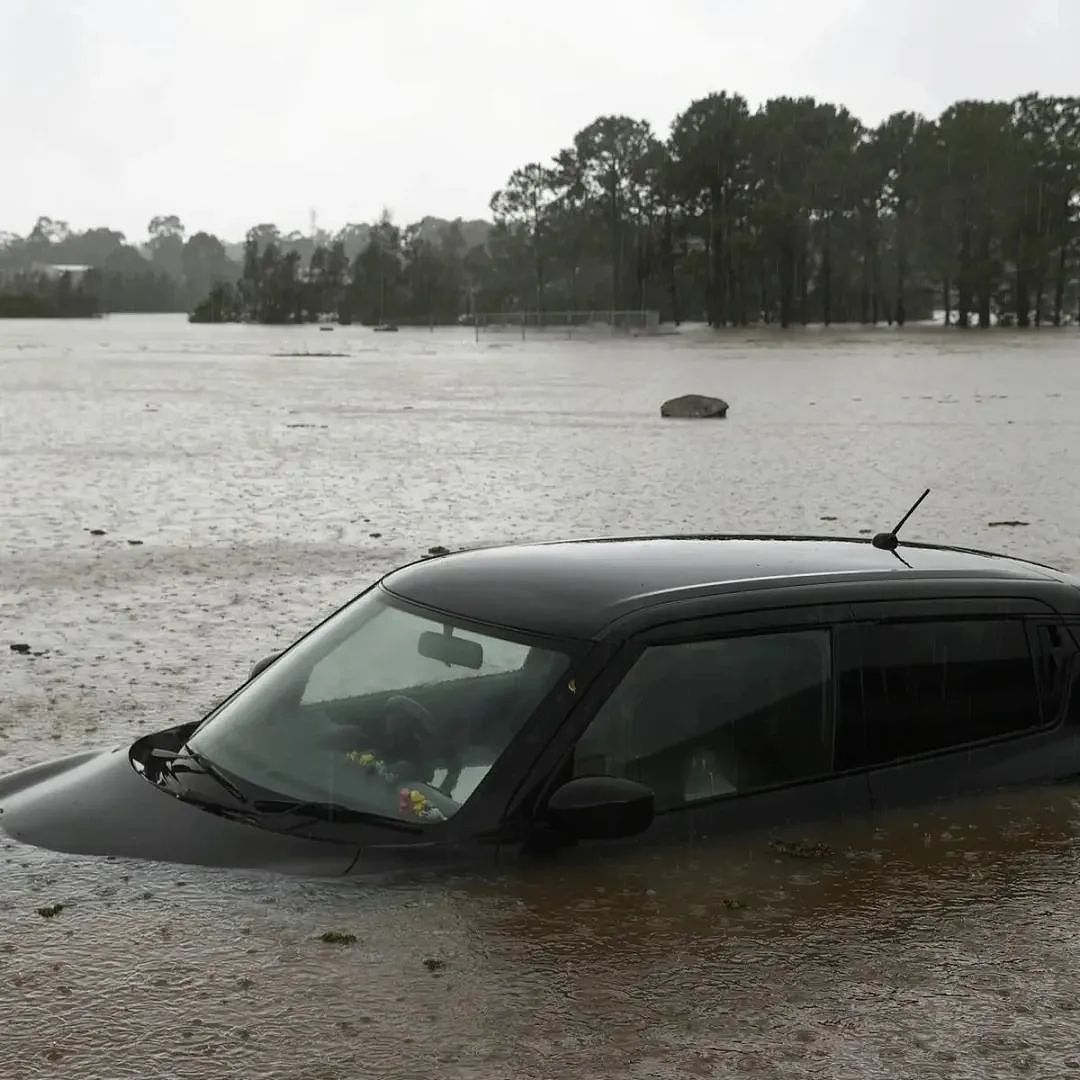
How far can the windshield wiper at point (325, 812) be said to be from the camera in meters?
4.91

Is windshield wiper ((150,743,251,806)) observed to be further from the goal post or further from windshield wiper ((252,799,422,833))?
the goal post

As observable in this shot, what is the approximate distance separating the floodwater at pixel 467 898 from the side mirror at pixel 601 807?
33 centimetres

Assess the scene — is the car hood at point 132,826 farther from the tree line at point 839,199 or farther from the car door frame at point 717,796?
the tree line at point 839,199

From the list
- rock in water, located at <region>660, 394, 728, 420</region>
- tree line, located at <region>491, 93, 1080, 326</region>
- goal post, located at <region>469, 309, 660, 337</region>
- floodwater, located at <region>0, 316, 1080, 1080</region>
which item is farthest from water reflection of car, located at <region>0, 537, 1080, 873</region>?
tree line, located at <region>491, 93, 1080, 326</region>

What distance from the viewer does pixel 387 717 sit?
5.09 m

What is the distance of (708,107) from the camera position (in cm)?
12888

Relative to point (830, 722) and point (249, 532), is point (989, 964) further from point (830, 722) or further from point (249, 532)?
point (249, 532)

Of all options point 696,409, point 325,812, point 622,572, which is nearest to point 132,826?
point 325,812

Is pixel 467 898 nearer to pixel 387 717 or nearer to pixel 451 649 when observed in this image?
pixel 387 717

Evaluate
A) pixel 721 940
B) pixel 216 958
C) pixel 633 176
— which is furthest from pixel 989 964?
pixel 633 176

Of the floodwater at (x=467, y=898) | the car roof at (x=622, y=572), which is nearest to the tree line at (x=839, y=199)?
the floodwater at (x=467, y=898)

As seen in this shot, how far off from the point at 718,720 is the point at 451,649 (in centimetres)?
84

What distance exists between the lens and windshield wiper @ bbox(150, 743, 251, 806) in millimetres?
5078

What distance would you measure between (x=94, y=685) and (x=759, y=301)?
146322mm
